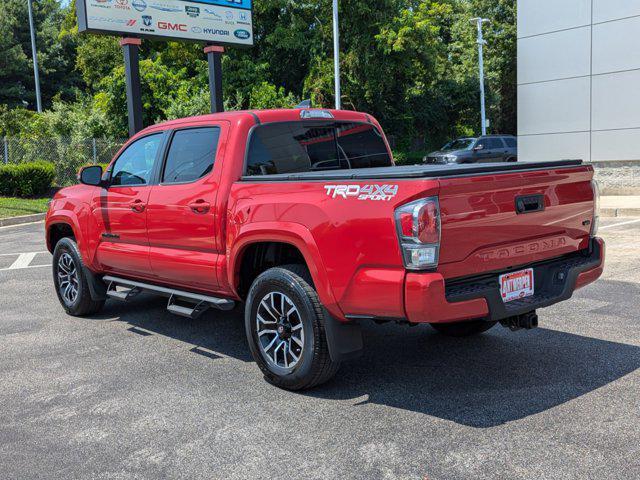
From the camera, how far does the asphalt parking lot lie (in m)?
3.44

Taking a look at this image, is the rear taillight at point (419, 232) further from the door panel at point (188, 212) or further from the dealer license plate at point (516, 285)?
the door panel at point (188, 212)

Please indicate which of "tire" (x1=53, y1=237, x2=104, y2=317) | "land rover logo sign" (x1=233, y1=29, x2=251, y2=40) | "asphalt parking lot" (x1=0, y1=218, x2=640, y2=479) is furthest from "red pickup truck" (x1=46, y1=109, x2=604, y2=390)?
"land rover logo sign" (x1=233, y1=29, x2=251, y2=40)

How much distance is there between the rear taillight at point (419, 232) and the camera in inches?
145

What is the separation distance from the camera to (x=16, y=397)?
4.59m

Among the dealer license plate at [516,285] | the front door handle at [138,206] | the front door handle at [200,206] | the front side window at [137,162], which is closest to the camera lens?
the dealer license plate at [516,285]

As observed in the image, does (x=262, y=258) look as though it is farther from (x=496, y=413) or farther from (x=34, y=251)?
(x=34, y=251)

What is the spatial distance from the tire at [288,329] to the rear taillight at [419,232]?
0.80 m

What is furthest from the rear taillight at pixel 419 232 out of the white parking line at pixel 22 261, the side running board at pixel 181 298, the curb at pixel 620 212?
the curb at pixel 620 212

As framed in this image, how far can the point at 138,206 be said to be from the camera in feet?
18.9

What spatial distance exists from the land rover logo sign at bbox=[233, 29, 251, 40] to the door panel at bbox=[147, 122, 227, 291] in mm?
16200

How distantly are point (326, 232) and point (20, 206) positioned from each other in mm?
17133

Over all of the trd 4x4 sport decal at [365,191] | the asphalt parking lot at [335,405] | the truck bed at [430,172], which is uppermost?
the truck bed at [430,172]

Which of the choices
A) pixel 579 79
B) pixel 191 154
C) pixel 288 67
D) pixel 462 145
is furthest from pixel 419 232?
pixel 288 67

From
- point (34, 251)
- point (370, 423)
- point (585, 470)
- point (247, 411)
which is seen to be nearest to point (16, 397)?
point (247, 411)
